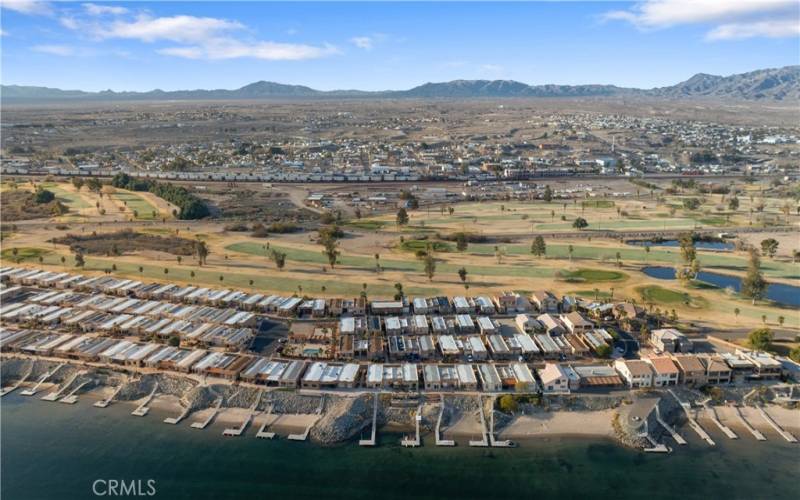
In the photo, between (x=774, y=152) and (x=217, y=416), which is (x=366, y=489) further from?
(x=774, y=152)

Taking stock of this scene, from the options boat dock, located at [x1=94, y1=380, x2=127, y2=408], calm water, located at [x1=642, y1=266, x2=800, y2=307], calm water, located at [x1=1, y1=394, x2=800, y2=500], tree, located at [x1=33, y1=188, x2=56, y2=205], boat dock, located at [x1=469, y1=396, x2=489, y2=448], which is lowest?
calm water, located at [x1=1, y1=394, x2=800, y2=500]

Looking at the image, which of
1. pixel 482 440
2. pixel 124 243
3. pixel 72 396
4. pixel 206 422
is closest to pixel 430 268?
pixel 482 440

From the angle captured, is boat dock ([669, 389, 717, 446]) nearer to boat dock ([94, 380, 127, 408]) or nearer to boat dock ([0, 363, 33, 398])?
boat dock ([94, 380, 127, 408])

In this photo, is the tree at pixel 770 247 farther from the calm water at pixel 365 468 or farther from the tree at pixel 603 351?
the calm water at pixel 365 468

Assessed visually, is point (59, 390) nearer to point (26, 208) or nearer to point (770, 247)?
point (26, 208)

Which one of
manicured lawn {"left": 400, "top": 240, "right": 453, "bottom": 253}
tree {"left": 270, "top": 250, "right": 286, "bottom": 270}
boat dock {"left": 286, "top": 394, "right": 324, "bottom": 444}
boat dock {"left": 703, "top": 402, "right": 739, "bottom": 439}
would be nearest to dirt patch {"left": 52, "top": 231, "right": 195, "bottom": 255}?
tree {"left": 270, "top": 250, "right": 286, "bottom": 270}

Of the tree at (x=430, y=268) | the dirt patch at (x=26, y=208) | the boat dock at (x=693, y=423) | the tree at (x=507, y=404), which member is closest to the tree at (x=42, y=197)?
the dirt patch at (x=26, y=208)

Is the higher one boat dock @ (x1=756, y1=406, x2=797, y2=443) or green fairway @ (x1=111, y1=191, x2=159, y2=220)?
green fairway @ (x1=111, y1=191, x2=159, y2=220)
